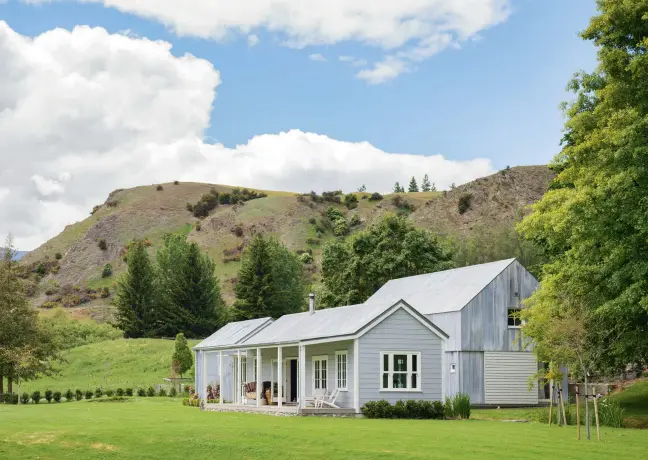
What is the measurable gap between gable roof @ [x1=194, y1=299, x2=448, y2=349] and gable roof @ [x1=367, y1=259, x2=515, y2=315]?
6.06 m

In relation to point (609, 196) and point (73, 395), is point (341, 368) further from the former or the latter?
point (73, 395)

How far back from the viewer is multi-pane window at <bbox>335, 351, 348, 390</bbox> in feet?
110

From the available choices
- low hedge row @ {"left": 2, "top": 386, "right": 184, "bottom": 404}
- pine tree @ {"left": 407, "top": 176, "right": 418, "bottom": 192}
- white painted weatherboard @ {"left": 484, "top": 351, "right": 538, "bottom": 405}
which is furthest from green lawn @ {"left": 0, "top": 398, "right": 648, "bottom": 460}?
pine tree @ {"left": 407, "top": 176, "right": 418, "bottom": 192}

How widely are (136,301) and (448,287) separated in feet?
149

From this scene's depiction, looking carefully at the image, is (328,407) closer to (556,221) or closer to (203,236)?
(556,221)

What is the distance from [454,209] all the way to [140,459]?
9410cm

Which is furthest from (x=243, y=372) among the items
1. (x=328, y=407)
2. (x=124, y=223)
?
(x=124, y=223)

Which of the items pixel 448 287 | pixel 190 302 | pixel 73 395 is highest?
pixel 448 287

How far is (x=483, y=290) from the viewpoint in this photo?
132 feet

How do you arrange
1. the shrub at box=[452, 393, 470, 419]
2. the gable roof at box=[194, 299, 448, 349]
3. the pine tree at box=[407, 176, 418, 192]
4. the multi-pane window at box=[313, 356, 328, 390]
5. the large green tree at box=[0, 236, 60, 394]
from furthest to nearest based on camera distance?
the pine tree at box=[407, 176, 418, 192], the large green tree at box=[0, 236, 60, 394], the multi-pane window at box=[313, 356, 328, 390], the gable roof at box=[194, 299, 448, 349], the shrub at box=[452, 393, 470, 419]

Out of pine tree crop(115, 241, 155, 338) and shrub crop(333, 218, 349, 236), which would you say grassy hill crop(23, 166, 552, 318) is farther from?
pine tree crop(115, 241, 155, 338)

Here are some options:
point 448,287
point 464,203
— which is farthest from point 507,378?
point 464,203

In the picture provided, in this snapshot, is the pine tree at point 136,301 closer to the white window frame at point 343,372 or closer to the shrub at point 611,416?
the white window frame at point 343,372

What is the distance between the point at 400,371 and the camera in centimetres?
3325
